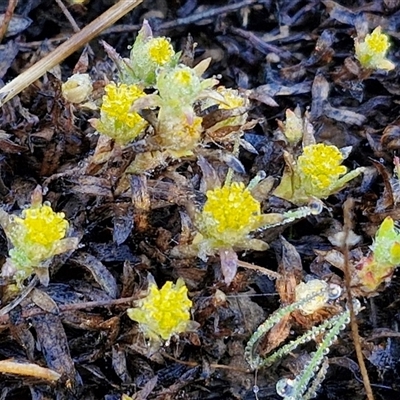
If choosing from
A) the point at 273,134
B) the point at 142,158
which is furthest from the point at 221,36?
the point at 142,158

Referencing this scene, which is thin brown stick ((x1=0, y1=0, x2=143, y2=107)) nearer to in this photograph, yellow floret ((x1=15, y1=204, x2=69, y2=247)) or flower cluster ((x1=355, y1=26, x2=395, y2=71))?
yellow floret ((x1=15, y1=204, x2=69, y2=247))

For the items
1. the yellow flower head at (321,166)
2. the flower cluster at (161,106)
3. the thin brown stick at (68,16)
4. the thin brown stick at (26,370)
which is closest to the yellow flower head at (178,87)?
the flower cluster at (161,106)

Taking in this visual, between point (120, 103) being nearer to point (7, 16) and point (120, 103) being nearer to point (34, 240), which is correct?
point (34, 240)

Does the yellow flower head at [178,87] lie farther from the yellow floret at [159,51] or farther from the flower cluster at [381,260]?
the flower cluster at [381,260]

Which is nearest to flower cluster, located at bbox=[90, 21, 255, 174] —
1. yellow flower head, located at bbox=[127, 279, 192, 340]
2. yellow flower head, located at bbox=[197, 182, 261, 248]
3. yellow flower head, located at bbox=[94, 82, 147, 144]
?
yellow flower head, located at bbox=[94, 82, 147, 144]

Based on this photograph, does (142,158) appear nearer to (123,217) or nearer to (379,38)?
(123,217)
